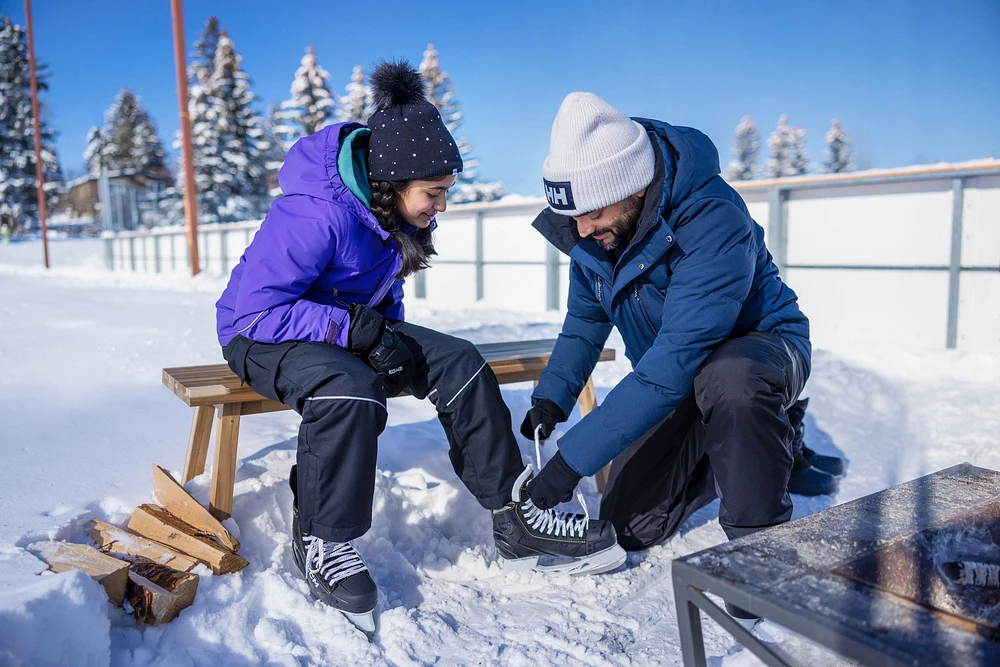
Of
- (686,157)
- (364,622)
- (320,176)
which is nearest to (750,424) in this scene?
(686,157)

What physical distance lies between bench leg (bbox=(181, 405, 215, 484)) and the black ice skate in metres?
0.65

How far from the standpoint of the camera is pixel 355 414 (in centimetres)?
204

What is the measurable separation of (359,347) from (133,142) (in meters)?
51.9

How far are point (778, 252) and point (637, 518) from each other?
628cm

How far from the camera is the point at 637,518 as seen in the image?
2.70m

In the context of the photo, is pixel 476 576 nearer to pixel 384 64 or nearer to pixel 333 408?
pixel 333 408

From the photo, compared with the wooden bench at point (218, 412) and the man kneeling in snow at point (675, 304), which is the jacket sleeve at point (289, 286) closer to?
the wooden bench at point (218, 412)

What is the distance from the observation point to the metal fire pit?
112 centimetres

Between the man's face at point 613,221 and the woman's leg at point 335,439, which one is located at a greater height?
the man's face at point 613,221

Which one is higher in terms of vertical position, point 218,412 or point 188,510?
point 218,412

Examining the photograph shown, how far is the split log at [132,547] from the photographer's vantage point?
206 centimetres

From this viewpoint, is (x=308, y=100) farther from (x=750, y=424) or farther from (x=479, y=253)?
(x=750, y=424)

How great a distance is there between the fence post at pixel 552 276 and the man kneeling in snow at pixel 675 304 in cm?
794

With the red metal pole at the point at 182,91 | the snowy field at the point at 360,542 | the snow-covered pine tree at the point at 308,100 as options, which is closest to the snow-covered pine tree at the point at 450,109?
the snow-covered pine tree at the point at 308,100
